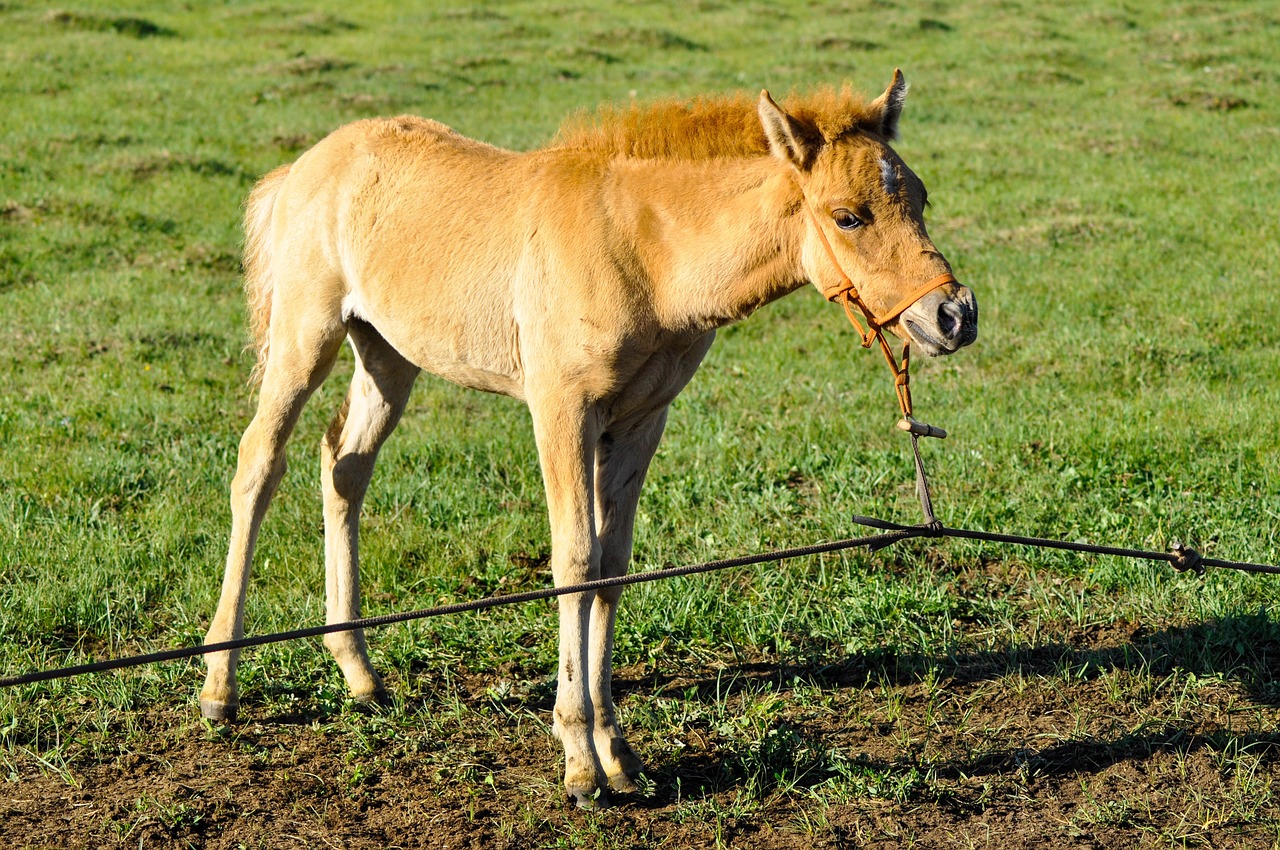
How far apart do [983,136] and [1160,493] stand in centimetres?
1026

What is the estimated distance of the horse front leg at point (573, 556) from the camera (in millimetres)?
3814

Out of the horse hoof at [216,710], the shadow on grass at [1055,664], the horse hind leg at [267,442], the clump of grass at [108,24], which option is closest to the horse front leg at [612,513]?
the shadow on grass at [1055,664]

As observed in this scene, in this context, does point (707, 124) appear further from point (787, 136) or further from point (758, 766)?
point (758, 766)

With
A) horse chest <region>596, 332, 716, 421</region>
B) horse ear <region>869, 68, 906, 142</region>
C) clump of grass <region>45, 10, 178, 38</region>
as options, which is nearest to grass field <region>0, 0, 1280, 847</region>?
horse chest <region>596, 332, 716, 421</region>

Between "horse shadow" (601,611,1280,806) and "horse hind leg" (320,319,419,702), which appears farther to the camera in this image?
"horse hind leg" (320,319,419,702)

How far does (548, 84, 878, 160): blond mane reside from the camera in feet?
11.6

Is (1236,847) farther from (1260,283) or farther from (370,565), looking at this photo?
(1260,283)

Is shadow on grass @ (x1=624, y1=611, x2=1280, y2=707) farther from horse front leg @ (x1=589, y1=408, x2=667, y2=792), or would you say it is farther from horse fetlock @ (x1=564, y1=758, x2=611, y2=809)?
horse fetlock @ (x1=564, y1=758, x2=611, y2=809)

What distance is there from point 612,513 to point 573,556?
423 millimetres

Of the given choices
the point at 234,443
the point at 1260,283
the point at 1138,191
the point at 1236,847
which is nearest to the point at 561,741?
the point at 1236,847

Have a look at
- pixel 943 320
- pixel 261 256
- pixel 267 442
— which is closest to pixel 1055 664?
pixel 943 320

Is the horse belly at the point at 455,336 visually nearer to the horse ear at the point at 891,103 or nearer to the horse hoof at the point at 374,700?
the horse hoof at the point at 374,700

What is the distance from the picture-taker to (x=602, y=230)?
3832 mm

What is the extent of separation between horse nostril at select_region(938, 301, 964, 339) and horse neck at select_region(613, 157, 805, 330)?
501 mm
